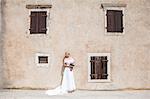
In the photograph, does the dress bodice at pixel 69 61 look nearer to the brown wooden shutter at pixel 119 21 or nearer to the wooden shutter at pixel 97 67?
the wooden shutter at pixel 97 67

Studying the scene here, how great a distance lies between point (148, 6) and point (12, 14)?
621 cm

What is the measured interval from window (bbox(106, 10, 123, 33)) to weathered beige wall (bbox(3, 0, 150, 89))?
329 millimetres

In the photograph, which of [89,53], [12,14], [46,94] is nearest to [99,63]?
[89,53]

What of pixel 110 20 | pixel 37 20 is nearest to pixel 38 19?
pixel 37 20

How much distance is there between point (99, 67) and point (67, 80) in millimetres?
1616

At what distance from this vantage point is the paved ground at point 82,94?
14.1 metres

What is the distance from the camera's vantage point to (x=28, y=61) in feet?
52.3

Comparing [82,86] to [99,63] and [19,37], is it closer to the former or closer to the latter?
[99,63]

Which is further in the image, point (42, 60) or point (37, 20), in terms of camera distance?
point (37, 20)

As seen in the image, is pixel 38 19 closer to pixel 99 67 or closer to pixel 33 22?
pixel 33 22

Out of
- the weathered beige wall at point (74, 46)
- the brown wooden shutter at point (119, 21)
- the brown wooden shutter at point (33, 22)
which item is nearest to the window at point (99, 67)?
the weathered beige wall at point (74, 46)

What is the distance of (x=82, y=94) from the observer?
1475 cm

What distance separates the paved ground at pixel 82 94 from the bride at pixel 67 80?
0.37 m

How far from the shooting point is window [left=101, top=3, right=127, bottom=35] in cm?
1616
